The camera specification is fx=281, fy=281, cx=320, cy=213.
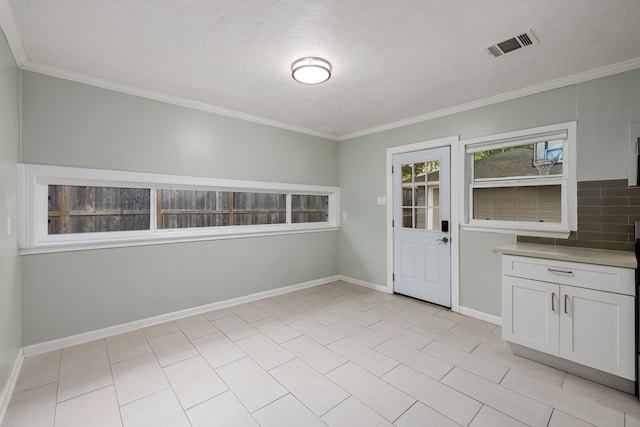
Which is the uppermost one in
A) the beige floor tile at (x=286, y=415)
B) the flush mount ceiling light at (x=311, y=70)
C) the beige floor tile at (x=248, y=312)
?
the flush mount ceiling light at (x=311, y=70)

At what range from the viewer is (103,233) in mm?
2779

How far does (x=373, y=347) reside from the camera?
2541 millimetres

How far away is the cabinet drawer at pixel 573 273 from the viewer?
1.93 meters

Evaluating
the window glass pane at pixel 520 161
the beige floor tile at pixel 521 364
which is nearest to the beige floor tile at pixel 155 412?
the beige floor tile at pixel 521 364

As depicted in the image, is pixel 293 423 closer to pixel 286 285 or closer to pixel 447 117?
pixel 286 285

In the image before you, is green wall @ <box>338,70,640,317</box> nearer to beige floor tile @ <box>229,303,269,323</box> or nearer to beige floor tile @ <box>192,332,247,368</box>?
beige floor tile @ <box>229,303,269,323</box>

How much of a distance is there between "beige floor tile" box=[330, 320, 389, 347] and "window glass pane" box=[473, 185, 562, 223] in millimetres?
A: 1792

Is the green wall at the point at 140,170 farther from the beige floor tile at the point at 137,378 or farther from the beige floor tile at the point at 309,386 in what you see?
the beige floor tile at the point at 309,386

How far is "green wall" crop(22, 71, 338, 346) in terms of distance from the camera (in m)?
2.42

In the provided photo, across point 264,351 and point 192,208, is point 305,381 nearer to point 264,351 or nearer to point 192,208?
point 264,351

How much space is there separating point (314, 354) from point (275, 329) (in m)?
0.63

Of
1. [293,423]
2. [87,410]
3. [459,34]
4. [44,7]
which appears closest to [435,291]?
[293,423]

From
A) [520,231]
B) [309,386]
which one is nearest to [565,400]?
[520,231]

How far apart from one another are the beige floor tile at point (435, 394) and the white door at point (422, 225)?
5.27 feet
